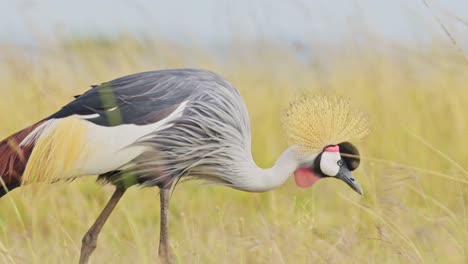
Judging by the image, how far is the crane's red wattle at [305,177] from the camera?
11.5ft

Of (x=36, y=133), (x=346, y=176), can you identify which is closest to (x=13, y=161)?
(x=36, y=133)

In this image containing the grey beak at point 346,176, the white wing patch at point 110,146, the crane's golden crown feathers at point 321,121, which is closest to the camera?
the white wing patch at point 110,146

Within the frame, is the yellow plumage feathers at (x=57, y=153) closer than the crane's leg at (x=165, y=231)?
Yes

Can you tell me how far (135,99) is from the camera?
3.24 metres

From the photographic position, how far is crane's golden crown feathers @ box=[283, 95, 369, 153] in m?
3.31

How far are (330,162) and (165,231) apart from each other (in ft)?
2.07

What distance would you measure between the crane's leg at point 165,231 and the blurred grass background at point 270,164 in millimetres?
74

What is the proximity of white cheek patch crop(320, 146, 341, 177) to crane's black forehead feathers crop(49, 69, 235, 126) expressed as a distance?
1.67ft

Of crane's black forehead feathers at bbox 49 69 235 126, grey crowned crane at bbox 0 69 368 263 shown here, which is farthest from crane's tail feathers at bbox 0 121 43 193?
crane's black forehead feathers at bbox 49 69 235 126

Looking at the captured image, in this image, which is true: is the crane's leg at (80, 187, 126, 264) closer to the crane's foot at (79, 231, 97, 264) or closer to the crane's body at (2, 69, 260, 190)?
the crane's foot at (79, 231, 97, 264)

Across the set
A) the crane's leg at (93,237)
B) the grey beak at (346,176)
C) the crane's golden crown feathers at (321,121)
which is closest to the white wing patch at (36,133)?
the crane's leg at (93,237)

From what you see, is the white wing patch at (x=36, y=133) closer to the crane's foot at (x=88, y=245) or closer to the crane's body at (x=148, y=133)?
the crane's body at (x=148, y=133)

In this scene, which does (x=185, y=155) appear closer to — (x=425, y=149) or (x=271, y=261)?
(x=271, y=261)

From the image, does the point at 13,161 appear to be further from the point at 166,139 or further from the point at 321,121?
the point at 321,121
